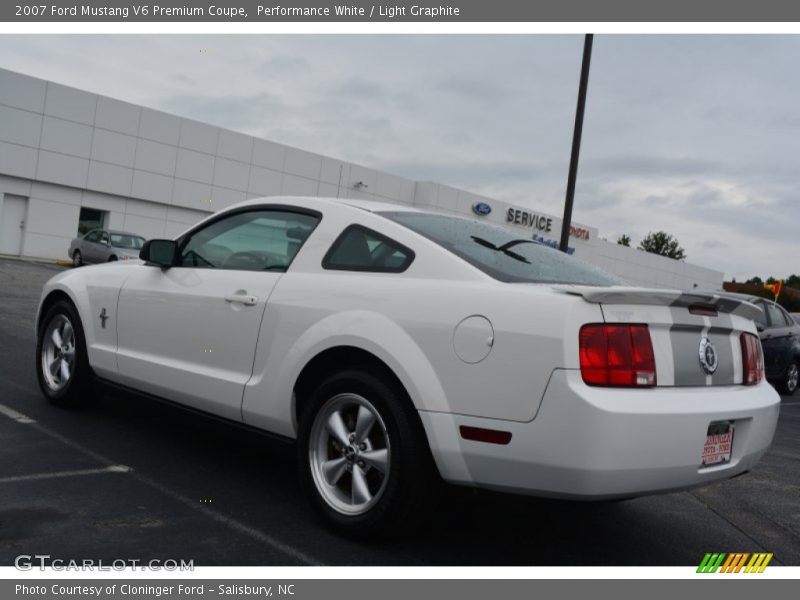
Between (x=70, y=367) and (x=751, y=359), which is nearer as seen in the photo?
(x=751, y=359)

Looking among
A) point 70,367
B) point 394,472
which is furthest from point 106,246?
point 394,472

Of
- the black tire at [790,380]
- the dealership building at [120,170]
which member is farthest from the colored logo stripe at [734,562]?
the dealership building at [120,170]

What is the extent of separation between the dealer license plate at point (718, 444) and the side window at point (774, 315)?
11.2m

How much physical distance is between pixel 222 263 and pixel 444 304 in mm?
1730

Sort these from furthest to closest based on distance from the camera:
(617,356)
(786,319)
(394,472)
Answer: (786,319)
(394,472)
(617,356)

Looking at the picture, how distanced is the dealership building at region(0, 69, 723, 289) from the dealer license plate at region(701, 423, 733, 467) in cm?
2857

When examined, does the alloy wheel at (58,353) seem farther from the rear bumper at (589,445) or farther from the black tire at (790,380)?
the black tire at (790,380)

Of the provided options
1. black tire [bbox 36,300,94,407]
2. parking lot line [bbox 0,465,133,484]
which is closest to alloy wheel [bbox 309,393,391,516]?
parking lot line [bbox 0,465,133,484]

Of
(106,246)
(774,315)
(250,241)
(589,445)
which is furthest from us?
(106,246)

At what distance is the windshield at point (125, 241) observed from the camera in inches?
1022

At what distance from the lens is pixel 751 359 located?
3977 millimetres

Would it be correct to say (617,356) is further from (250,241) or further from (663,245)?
(663,245)

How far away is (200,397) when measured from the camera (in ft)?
14.7

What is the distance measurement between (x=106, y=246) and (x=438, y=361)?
954 inches
